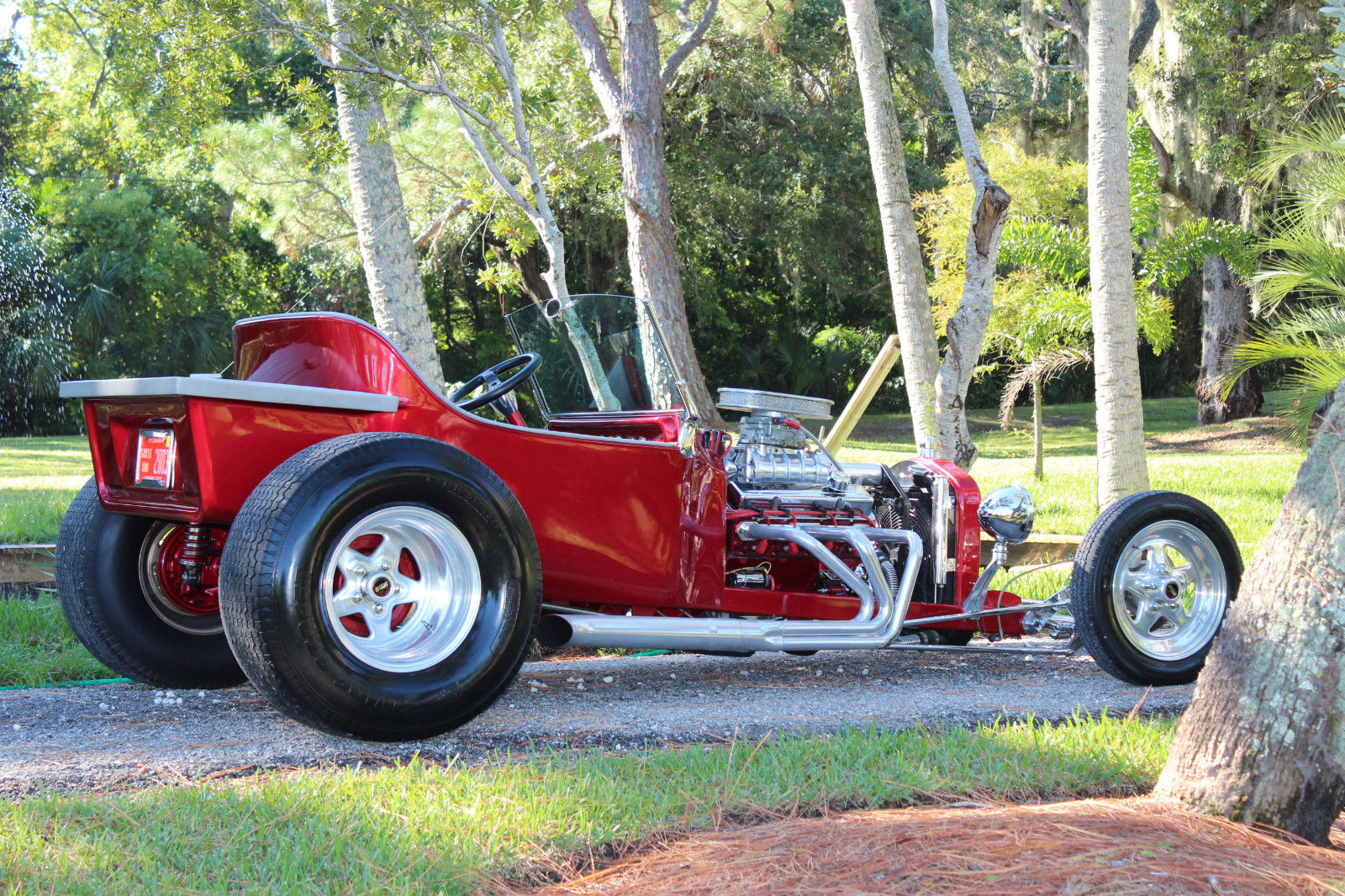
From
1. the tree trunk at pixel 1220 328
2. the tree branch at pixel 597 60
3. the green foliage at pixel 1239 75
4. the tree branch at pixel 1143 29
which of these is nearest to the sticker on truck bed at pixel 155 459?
the tree branch at pixel 597 60

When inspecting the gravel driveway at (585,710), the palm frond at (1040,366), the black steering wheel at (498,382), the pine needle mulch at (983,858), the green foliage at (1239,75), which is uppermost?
the green foliage at (1239,75)

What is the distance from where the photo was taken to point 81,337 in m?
20.9

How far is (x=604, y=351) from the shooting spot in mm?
4844

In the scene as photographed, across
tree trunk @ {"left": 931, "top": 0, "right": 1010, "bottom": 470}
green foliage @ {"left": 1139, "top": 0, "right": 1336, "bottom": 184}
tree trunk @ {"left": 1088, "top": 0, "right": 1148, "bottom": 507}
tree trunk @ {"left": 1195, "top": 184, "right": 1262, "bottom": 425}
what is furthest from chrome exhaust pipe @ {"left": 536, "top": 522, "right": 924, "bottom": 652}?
tree trunk @ {"left": 1195, "top": 184, "right": 1262, "bottom": 425}

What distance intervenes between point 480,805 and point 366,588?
0.96 metres

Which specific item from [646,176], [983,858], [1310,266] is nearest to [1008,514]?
[983,858]

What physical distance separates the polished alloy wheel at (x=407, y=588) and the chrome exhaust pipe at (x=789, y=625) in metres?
0.47

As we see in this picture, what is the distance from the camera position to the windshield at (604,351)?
15.8ft

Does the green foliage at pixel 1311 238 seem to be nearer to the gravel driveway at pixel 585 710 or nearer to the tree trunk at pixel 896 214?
the tree trunk at pixel 896 214

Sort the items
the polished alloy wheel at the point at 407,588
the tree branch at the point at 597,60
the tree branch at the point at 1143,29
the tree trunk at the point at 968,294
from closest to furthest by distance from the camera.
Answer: the polished alloy wheel at the point at 407,588, the tree trunk at the point at 968,294, the tree branch at the point at 597,60, the tree branch at the point at 1143,29

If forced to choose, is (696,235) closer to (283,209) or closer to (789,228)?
(789,228)

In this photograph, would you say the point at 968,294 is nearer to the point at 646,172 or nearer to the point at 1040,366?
the point at 646,172

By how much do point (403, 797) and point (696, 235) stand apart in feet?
59.1

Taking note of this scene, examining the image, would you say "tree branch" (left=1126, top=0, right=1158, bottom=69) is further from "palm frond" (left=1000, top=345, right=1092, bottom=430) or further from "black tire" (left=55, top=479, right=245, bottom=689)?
"black tire" (left=55, top=479, right=245, bottom=689)
